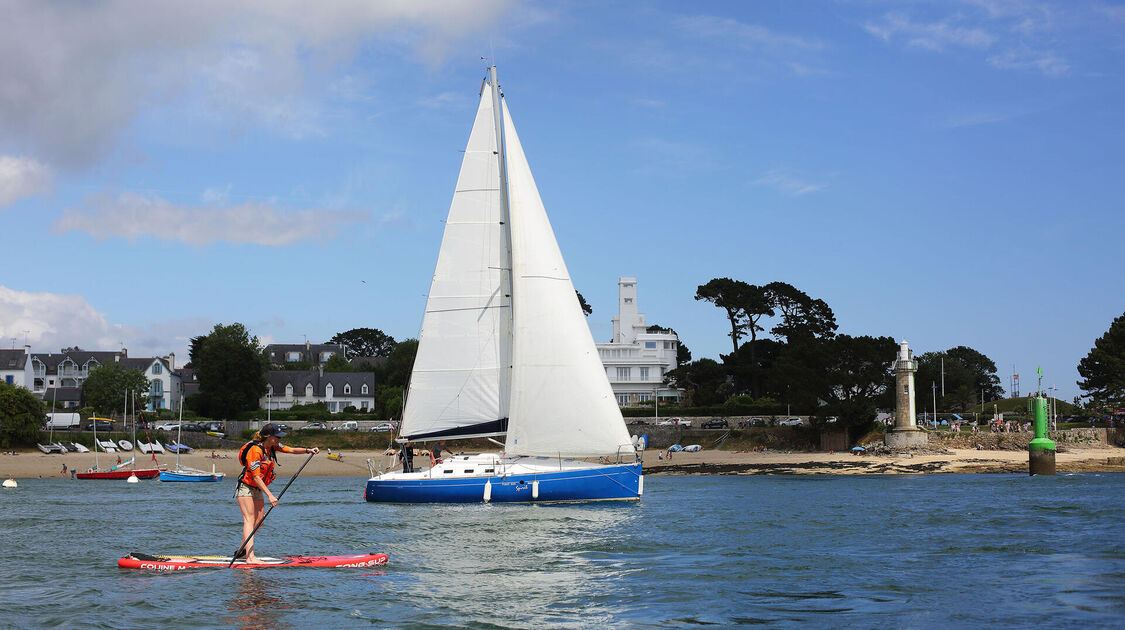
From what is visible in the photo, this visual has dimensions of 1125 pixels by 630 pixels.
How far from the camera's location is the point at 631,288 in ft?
451

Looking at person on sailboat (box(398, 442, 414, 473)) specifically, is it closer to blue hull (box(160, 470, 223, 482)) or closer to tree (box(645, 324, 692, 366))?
blue hull (box(160, 470, 223, 482))

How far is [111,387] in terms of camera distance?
109938 mm

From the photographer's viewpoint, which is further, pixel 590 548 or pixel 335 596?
pixel 590 548

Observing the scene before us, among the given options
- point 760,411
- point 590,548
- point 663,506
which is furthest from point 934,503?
point 760,411

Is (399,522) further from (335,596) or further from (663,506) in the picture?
(335,596)

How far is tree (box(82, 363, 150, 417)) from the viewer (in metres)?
109

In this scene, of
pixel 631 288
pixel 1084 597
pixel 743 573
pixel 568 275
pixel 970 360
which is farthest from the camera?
pixel 970 360

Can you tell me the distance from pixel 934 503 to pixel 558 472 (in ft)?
49.4

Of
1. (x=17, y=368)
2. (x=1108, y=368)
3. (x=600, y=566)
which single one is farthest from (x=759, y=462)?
(x=17, y=368)

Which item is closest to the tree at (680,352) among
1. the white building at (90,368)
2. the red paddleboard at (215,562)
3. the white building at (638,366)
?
the white building at (638,366)

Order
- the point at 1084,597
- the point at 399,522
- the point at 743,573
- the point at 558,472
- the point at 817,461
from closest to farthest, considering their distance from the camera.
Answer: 1. the point at 1084,597
2. the point at 743,573
3. the point at 399,522
4. the point at 558,472
5. the point at 817,461

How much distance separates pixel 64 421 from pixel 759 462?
65.3 metres

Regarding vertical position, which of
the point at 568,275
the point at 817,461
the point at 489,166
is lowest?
the point at 817,461

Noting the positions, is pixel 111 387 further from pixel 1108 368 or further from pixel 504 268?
pixel 1108 368
